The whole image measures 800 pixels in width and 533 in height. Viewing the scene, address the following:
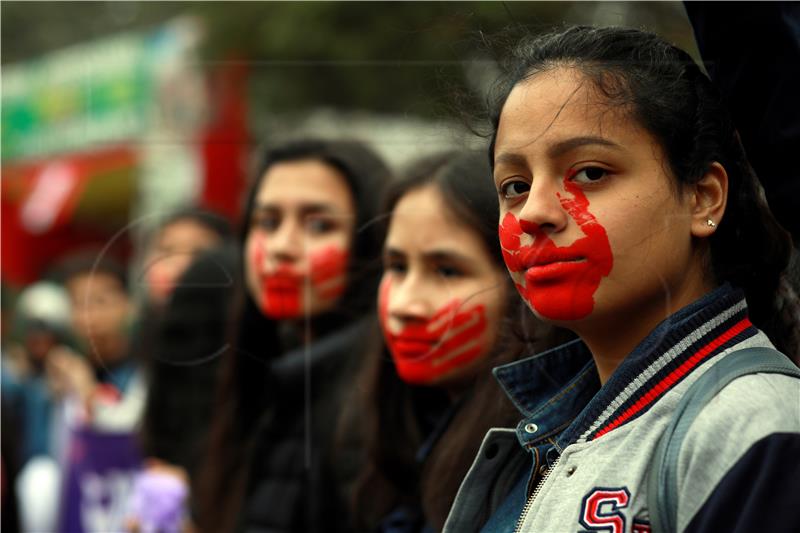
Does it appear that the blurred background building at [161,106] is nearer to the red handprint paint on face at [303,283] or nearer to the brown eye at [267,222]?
the brown eye at [267,222]

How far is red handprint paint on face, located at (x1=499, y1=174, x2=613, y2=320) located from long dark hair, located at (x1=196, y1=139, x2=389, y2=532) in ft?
2.96

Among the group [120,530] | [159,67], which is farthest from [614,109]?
[159,67]

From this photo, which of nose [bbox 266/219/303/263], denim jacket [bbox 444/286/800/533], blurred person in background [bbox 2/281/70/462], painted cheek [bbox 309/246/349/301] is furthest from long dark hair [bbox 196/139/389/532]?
blurred person in background [bbox 2/281/70/462]

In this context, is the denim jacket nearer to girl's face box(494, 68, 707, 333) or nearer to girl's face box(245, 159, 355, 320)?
girl's face box(494, 68, 707, 333)

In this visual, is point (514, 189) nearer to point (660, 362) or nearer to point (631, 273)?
point (631, 273)

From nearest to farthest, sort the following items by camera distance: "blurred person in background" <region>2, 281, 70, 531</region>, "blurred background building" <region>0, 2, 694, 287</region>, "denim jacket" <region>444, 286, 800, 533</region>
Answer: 1. "denim jacket" <region>444, 286, 800, 533</region>
2. "blurred person in background" <region>2, 281, 70, 531</region>
3. "blurred background building" <region>0, 2, 694, 287</region>

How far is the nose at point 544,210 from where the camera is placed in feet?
5.07

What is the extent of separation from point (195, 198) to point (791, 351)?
6.18 m

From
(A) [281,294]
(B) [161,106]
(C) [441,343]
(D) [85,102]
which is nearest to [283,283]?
(A) [281,294]

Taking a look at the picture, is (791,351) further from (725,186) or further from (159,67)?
(159,67)

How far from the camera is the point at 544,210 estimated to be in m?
1.55

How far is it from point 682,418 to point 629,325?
0.65 feet

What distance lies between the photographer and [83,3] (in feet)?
92.5

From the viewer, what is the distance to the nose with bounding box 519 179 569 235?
1.54 m
